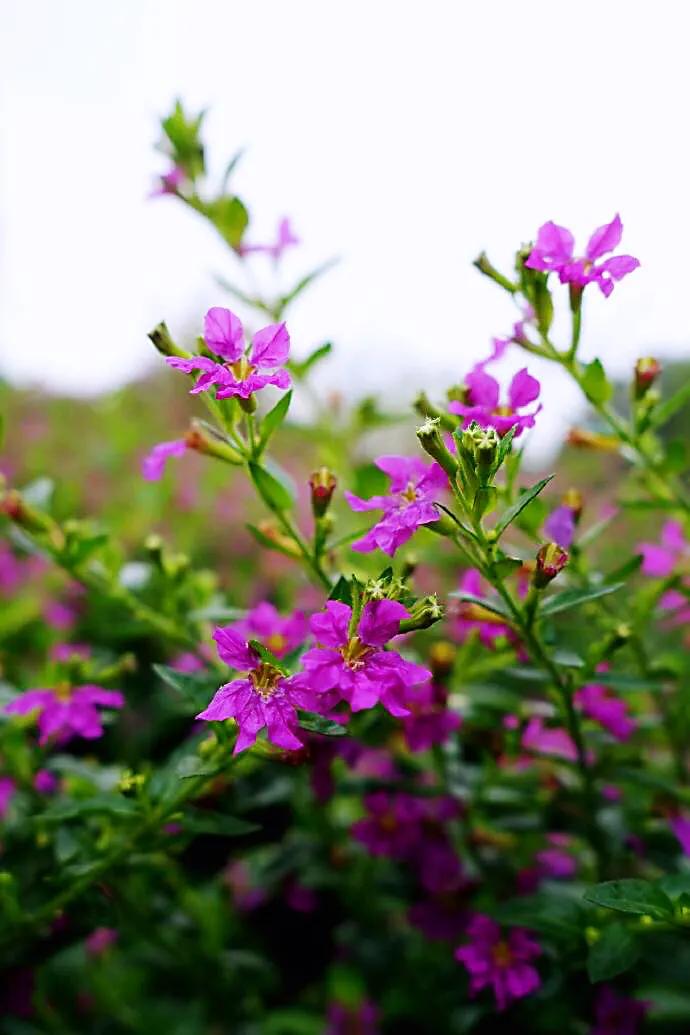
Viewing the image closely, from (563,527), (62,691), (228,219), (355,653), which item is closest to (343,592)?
(355,653)

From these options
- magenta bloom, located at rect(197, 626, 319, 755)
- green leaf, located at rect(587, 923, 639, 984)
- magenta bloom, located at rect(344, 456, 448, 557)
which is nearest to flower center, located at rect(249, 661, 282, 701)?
magenta bloom, located at rect(197, 626, 319, 755)

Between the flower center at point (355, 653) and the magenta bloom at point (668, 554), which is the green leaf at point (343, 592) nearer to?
the flower center at point (355, 653)

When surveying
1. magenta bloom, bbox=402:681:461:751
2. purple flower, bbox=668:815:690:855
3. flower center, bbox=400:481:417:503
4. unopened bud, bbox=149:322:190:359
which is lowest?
purple flower, bbox=668:815:690:855

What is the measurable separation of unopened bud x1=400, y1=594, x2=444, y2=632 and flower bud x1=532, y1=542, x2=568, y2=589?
0.29 feet

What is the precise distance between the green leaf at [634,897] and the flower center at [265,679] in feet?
0.87

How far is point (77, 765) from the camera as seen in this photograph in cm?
96

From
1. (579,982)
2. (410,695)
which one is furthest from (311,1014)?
(410,695)

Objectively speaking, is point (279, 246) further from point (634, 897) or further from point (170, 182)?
point (634, 897)

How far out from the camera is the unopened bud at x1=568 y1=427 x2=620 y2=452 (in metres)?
0.99

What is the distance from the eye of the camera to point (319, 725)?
611 millimetres

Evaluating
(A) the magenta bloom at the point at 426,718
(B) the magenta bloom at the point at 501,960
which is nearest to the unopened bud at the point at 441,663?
(A) the magenta bloom at the point at 426,718

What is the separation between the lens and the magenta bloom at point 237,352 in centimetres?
65

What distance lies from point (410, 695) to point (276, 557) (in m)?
1.08

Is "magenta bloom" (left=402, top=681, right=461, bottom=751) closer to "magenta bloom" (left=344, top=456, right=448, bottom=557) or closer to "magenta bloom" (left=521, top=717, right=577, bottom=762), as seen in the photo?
"magenta bloom" (left=521, top=717, right=577, bottom=762)
